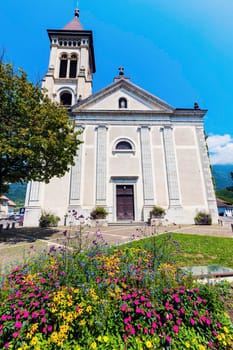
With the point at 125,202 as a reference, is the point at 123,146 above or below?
above

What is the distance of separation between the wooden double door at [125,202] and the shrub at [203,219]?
579 cm

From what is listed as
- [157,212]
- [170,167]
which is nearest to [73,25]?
[170,167]

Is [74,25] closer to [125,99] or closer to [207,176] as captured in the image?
[125,99]

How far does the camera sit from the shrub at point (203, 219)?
47.9 ft

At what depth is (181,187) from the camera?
16.1 m

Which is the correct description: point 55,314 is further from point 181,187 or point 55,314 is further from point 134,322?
point 181,187

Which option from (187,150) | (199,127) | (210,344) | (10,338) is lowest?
(210,344)

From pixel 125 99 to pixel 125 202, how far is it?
11284 mm

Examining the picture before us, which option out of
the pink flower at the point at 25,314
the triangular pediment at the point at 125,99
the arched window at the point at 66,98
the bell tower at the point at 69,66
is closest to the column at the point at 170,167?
the triangular pediment at the point at 125,99

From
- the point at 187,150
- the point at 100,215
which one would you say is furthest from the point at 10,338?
the point at 187,150

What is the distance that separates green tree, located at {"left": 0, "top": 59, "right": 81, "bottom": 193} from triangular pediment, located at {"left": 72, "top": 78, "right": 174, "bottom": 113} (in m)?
9.69

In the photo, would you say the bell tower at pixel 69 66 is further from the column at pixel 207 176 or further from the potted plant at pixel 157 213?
the potted plant at pixel 157 213

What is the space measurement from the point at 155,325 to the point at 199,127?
19369mm

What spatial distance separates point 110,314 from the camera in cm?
186
